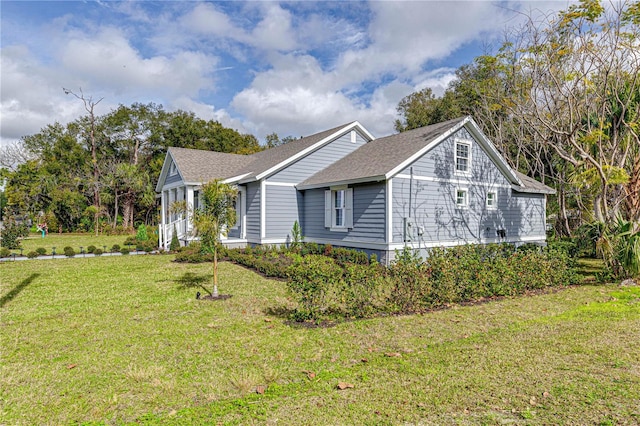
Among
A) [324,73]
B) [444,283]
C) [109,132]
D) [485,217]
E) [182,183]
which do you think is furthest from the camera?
[109,132]

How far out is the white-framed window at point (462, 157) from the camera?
1548cm

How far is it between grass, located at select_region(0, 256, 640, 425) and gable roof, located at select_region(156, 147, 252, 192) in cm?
1083

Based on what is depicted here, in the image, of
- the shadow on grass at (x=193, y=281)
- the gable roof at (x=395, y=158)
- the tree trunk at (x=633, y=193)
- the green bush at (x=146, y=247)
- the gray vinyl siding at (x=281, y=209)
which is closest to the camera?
the shadow on grass at (x=193, y=281)

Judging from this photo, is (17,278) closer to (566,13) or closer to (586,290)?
(586,290)

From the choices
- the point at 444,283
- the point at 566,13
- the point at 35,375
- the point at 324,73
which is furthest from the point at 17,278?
the point at 566,13

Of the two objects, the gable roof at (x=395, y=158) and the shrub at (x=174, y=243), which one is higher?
the gable roof at (x=395, y=158)

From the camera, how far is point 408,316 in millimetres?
7656

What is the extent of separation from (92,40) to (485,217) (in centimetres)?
1625

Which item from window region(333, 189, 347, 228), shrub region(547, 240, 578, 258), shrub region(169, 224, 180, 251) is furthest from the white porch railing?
shrub region(547, 240, 578, 258)

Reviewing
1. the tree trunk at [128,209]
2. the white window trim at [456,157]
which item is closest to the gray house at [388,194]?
the white window trim at [456,157]

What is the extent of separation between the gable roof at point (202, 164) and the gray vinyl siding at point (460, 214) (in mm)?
10163

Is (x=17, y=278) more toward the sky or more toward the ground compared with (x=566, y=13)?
more toward the ground

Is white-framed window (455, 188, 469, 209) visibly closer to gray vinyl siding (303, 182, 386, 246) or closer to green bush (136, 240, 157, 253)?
gray vinyl siding (303, 182, 386, 246)

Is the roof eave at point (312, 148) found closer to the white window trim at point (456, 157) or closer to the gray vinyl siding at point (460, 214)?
the white window trim at point (456, 157)
